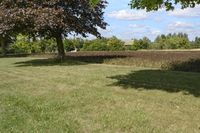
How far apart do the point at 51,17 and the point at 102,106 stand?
1553cm

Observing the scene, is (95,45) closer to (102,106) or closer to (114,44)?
(114,44)

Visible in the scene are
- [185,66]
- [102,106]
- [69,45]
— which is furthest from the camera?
[69,45]

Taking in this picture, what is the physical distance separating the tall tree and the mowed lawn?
1062 cm

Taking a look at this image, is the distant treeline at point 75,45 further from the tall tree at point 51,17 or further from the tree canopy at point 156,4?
the tree canopy at point 156,4

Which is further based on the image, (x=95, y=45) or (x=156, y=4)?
(x=95, y=45)

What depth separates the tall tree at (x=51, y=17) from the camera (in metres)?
25.0

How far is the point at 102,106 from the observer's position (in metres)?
9.92

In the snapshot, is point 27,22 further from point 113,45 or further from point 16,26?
point 113,45

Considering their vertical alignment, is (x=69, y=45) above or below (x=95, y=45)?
above

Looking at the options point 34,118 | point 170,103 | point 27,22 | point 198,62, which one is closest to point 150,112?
point 170,103

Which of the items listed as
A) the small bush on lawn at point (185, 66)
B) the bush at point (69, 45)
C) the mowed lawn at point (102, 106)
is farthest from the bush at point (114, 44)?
the mowed lawn at point (102, 106)

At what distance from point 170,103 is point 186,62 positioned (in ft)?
37.4

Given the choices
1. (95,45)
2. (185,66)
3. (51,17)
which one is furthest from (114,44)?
(185,66)

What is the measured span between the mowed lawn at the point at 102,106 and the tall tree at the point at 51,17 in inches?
418
